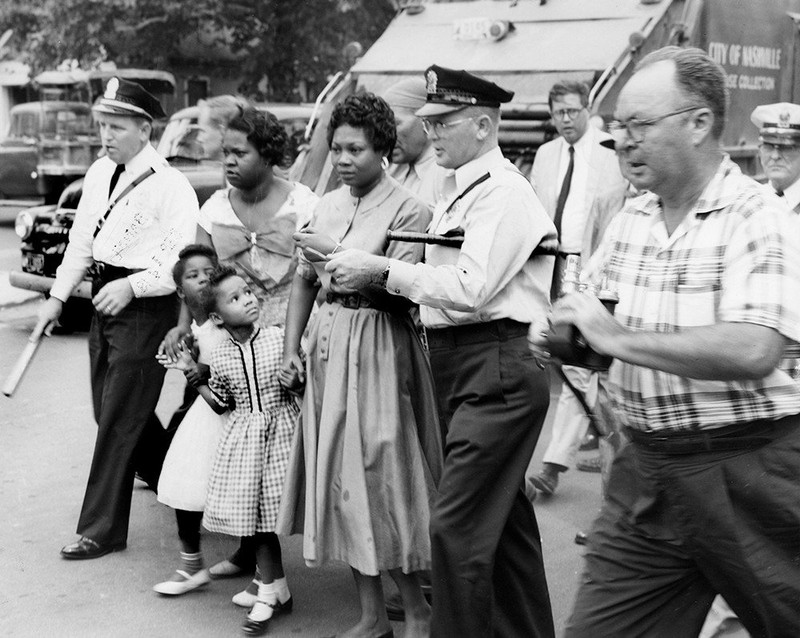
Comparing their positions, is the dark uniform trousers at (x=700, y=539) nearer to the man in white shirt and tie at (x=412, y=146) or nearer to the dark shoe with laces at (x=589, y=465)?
the man in white shirt and tie at (x=412, y=146)

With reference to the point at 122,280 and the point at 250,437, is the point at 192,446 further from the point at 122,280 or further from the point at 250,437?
the point at 122,280

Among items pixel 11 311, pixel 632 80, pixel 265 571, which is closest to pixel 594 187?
pixel 265 571

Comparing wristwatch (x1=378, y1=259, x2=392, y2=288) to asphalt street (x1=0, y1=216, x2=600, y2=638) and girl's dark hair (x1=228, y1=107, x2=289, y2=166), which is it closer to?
girl's dark hair (x1=228, y1=107, x2=289, y2=166)

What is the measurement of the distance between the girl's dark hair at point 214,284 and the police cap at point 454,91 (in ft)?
3.73

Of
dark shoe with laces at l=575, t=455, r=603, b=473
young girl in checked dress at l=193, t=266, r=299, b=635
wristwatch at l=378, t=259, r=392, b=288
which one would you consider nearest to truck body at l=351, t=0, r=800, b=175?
dark shoe with laces at l=575, t=455, r=603, b=473

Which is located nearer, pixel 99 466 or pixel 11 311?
pixel 99 466

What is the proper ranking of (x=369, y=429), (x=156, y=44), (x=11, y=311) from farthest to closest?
(x=156, y=44)
(x=11, y=311)
(x=369, y=429)

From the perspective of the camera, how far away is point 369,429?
4.44m

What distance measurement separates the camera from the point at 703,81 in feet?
9.57

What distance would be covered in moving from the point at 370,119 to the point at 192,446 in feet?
5.09

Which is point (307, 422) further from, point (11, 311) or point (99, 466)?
point (11, 311)

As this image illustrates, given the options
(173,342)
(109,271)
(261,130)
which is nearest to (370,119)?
(261,130)

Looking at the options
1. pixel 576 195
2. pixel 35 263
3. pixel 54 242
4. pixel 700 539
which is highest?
pixel 576 195

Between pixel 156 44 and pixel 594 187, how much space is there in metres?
17.6
